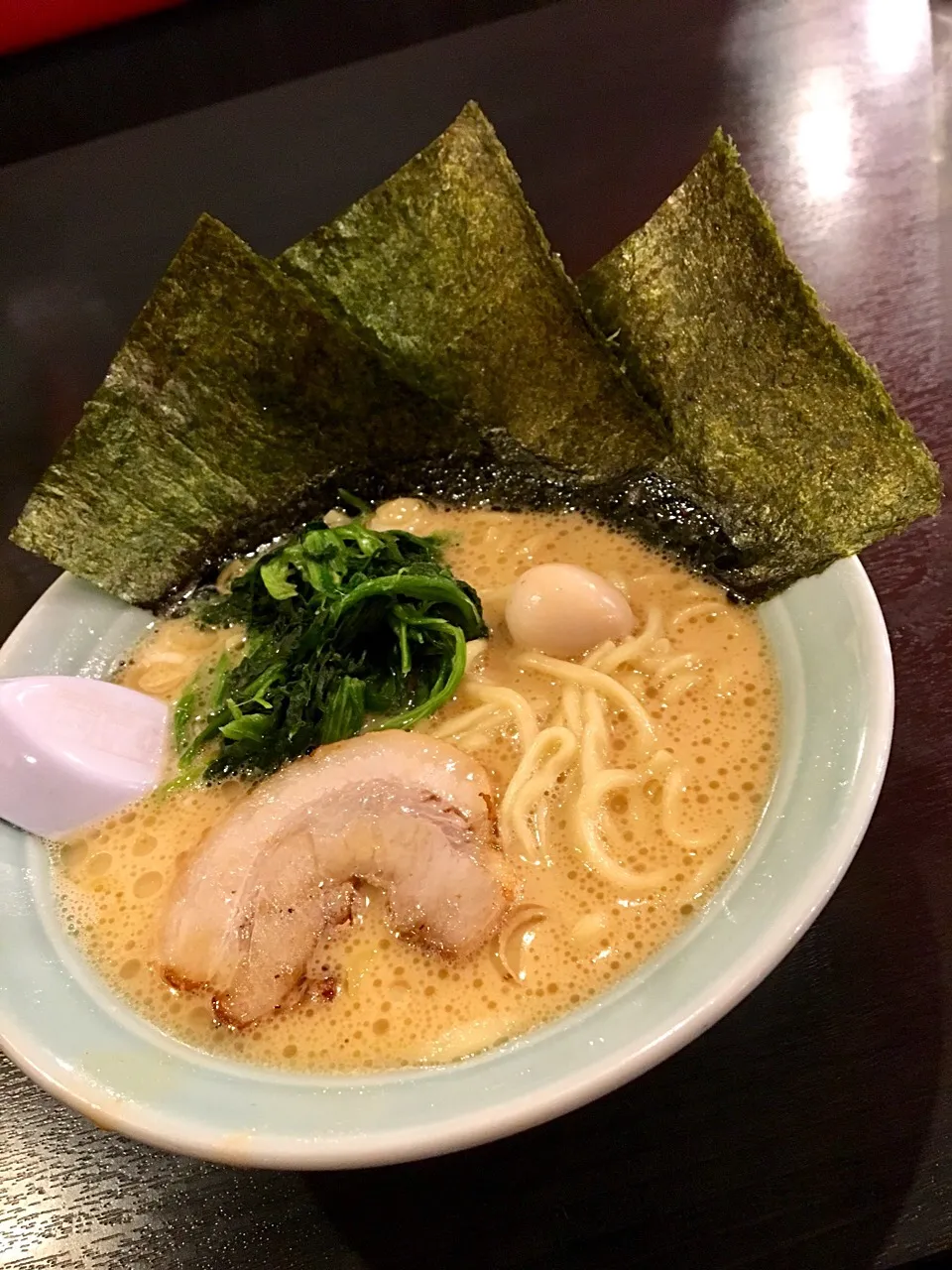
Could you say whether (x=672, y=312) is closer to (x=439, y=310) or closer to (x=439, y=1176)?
(x=439, y=310)

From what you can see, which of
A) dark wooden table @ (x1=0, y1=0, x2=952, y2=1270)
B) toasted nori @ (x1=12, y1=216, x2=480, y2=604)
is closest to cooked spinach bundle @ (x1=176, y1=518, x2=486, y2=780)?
toasted nori @ (x1=12, y1=216, x2=480, y2=604)

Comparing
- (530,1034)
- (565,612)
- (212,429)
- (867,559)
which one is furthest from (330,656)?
(867,559)

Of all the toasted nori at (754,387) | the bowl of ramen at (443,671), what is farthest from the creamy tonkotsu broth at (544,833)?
the toasted nori at (754,387)

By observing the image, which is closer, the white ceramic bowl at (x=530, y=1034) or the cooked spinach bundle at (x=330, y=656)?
the white ceramic bowl at (x=530, y=1034)

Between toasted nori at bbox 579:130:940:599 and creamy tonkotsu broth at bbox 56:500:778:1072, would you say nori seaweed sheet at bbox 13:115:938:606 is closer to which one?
toasted nori at bbox 579:130:940:599

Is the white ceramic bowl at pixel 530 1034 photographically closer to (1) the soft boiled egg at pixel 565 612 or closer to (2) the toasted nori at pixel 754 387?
(2) the toasted nori at pixel 754 387

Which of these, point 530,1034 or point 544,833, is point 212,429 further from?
point 530,1034

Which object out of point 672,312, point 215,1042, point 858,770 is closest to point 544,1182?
point 215,1042
